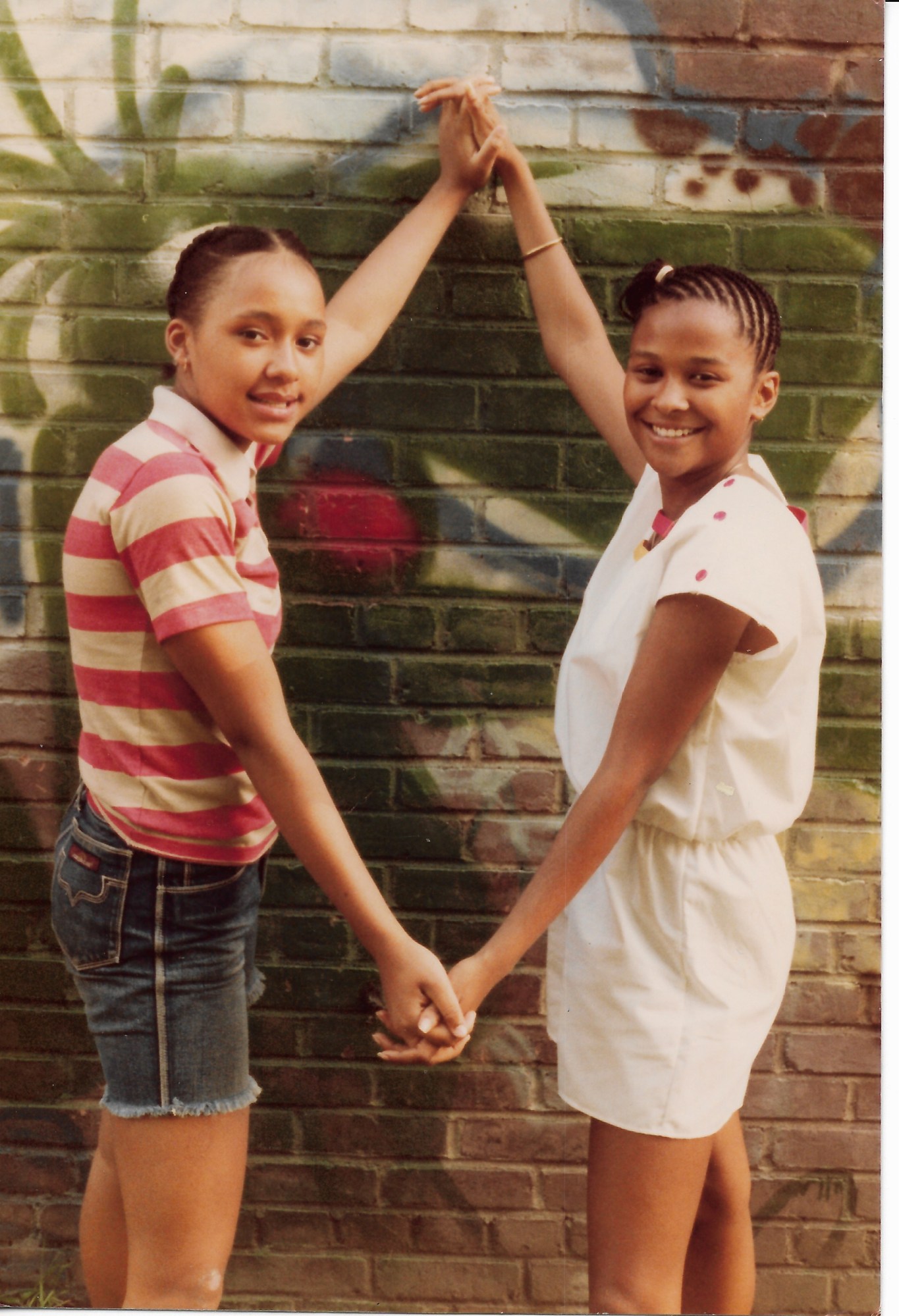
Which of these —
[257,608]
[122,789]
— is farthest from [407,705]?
[122,789]

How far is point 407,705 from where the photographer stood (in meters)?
2.46

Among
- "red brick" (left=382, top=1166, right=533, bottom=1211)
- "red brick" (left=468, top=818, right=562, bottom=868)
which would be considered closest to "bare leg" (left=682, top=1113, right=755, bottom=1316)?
"red brick" (left=382, top=1166, right=533, bottom=1211)

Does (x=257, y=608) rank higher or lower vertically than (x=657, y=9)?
lower

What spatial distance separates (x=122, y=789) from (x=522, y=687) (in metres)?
0.87

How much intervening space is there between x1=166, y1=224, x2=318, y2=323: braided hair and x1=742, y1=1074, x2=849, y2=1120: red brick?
1.96 metres

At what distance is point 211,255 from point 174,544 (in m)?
0.57

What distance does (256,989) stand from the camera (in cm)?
236

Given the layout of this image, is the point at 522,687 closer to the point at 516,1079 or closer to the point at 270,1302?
the point at 516,1079

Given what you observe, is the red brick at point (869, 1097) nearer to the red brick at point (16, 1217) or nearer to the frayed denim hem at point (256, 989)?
the frayed denim hem at point (256, 989)

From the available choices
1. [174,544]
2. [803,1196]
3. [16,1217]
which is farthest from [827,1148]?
[174,544]

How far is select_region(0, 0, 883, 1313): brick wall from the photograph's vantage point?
2.27 metres

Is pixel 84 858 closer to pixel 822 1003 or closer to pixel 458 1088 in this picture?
pixel 458 1088

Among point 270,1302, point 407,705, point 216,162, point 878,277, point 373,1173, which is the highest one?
point 216,162

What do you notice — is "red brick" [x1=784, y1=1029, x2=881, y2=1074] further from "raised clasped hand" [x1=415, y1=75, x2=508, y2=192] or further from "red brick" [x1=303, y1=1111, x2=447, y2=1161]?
"raised clasped hand" [x1=415, y1=75, x2=508, y2=192]
